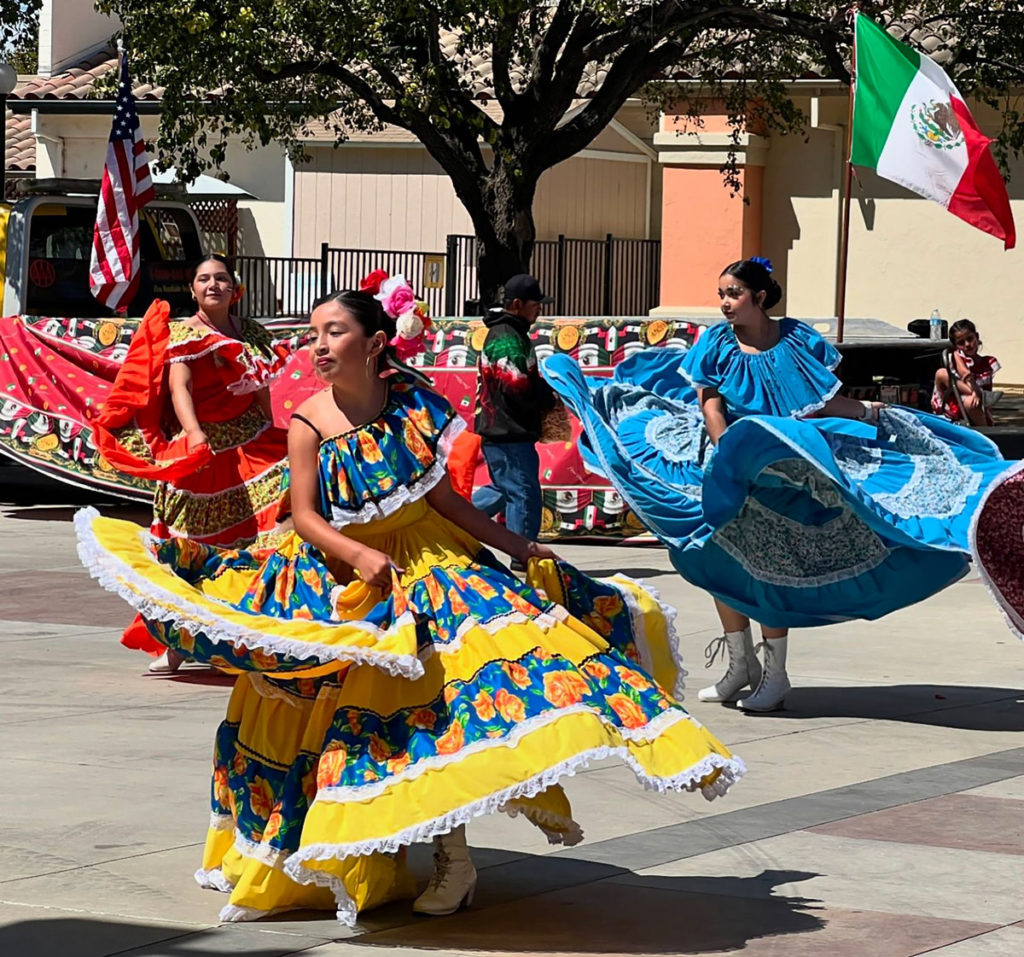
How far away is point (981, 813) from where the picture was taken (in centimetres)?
665

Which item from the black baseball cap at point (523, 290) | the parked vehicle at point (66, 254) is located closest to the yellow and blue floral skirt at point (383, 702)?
the black baseball cap at point (523, 290)

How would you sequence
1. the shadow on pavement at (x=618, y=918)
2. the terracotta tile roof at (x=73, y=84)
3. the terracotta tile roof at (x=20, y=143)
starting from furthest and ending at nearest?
the terracotta tile roof at (x=20, y=143) → the terracotta tile roof at (x=73, y=84) → the shadow on pavement at (x=618, y=918)

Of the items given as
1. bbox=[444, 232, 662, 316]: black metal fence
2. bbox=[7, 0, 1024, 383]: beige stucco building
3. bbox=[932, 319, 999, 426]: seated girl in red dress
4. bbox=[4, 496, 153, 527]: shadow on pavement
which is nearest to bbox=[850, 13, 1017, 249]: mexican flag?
bbox=[932, 319, 999, 426]: seated girl in red dress

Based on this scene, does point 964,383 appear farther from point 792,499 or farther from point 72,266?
point 792,499

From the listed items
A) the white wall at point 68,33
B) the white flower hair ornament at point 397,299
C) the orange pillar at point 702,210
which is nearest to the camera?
the white flower hair ornament at point 397,299

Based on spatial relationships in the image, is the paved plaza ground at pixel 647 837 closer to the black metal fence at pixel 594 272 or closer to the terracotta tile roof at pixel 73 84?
the black metal fence at pixel 594 272

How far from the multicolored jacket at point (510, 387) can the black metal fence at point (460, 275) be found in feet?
46.5

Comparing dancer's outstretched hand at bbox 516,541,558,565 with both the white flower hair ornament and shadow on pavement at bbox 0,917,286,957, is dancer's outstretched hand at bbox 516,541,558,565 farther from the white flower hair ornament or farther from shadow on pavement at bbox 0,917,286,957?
shadow on pavement at bbox 0,917,286,957

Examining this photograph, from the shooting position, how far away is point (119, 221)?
16.1 meters

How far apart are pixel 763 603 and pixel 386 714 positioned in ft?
11.5

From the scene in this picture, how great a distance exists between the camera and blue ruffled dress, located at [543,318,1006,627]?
8055 mm

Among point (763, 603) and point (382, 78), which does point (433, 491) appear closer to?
point (763, 603)

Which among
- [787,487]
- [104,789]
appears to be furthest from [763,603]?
[104,789]

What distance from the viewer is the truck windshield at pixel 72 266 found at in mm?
16625
